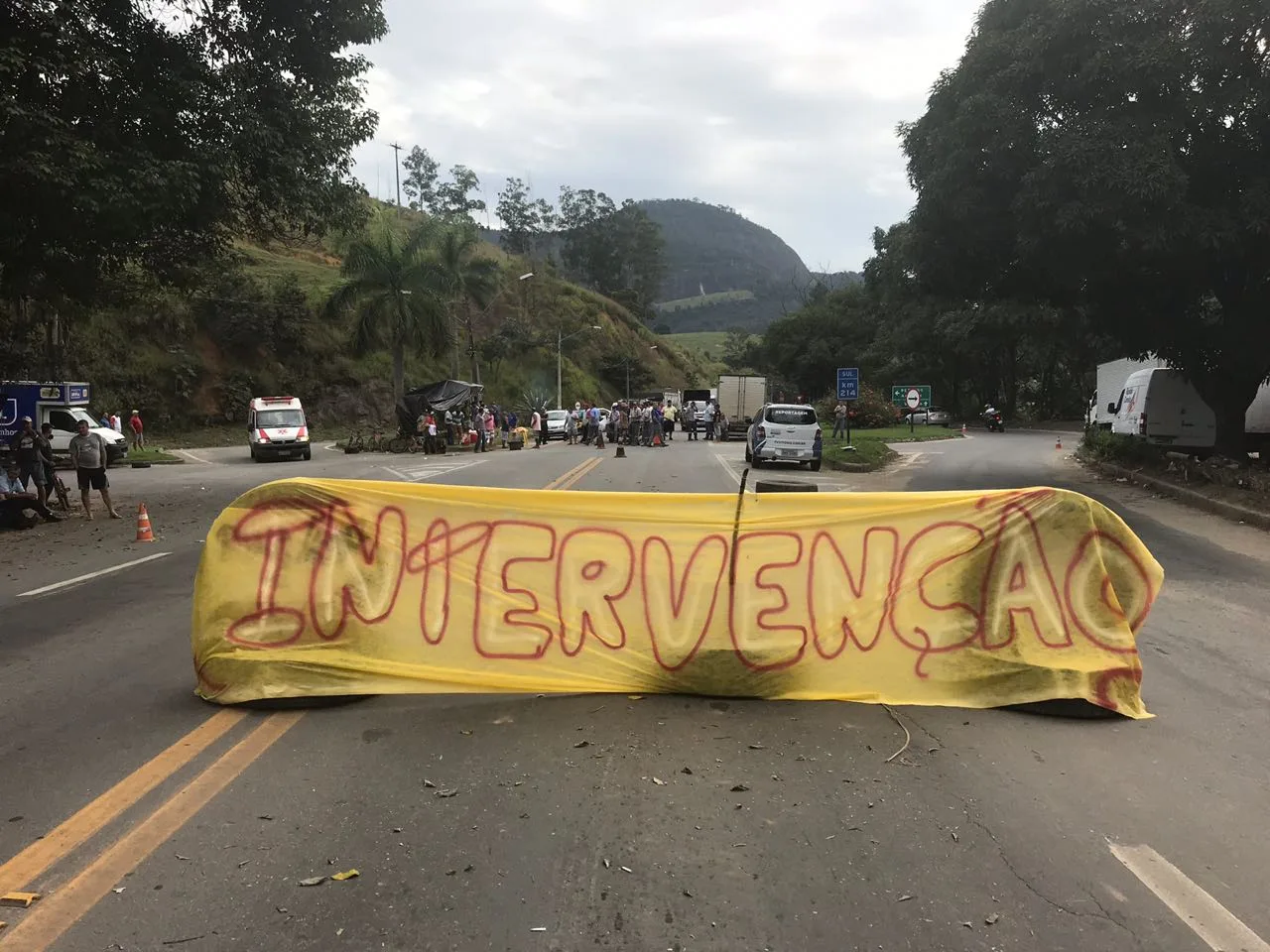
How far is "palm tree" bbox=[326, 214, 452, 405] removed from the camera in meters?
39.2

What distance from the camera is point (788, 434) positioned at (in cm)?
2239

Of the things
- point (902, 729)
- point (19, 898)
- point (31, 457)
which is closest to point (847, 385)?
point (31, 457)

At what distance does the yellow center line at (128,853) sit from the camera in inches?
111

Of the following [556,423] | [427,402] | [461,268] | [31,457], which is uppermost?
[461,268]

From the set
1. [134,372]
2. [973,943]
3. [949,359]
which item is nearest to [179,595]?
[973,943]

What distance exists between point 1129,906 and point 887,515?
2.53 metres

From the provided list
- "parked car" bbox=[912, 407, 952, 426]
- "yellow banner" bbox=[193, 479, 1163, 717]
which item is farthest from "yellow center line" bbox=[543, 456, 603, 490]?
"parked car" bbox=[912, 407, 952, 426]

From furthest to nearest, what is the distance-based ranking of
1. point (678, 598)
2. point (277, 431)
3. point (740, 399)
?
point (740, 399), point (277, 431), point (678, 598)

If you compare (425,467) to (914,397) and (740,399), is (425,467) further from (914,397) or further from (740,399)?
(914,397)

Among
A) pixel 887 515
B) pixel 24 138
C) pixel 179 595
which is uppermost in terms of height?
pixel 24 138

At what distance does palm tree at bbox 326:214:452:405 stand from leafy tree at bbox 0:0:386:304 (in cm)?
2242

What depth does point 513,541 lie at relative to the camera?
17.3 feet

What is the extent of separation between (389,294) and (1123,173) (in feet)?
105

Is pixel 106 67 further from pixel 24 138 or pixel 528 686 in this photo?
pixel 528 686
